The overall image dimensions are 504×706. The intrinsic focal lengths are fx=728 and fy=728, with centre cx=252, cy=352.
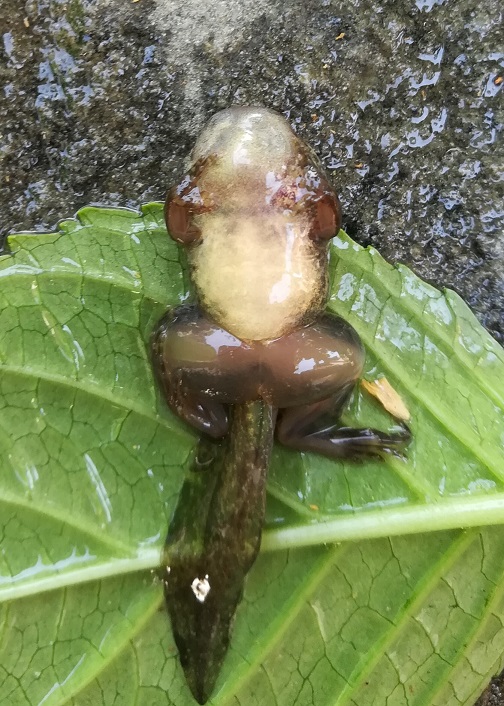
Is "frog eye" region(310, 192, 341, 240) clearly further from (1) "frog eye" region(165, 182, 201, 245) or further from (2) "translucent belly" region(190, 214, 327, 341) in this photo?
(1) "frog eye" region(165, 182, 201, 245)

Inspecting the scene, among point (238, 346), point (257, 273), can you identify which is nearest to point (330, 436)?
point (238, 346)

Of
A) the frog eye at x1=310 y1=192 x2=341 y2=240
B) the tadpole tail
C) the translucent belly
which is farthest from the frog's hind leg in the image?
the frog eye at x1=310 y1=192 x2=341 y2=240

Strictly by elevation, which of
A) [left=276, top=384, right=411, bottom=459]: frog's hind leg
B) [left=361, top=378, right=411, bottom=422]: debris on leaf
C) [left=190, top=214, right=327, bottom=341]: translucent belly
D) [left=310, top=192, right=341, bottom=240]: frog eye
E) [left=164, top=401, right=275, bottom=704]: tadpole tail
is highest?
[left=310, top=192, right=341, bottom=240]: frog eye

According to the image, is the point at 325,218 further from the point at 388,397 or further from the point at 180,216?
the point at 388,397

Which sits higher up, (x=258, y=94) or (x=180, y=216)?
(x=258, y=94)

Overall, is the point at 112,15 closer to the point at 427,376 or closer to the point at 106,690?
the point at 427,376

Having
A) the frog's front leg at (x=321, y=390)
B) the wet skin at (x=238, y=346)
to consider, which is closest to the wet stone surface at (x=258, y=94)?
the wet skin at (x=238, y=346)

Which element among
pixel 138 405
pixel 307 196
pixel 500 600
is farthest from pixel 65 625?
pixel 307 196
